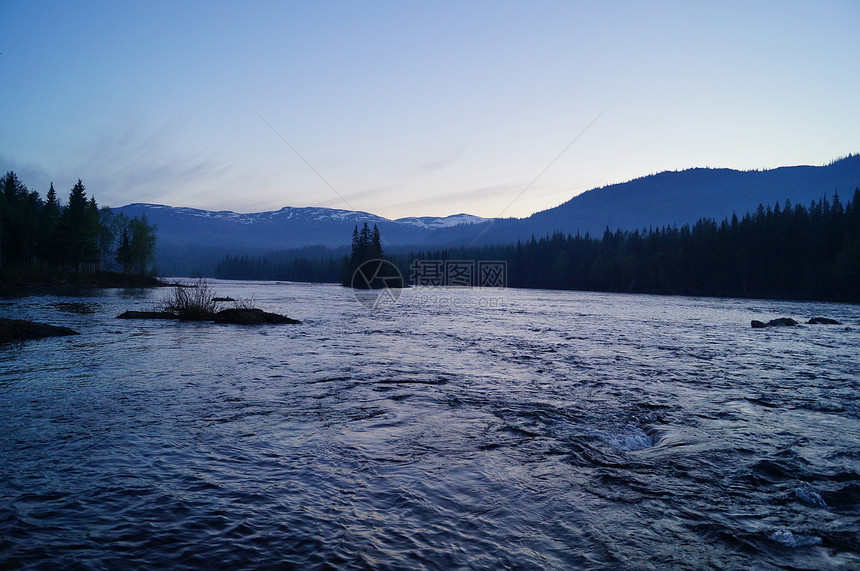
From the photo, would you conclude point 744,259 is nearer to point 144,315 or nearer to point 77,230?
point 144,315

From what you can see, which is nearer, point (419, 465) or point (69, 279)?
point (419, 465)

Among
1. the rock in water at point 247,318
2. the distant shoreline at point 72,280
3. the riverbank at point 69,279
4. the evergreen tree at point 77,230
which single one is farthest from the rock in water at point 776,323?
the evergreen tree at point 77,230

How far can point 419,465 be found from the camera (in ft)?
22.8

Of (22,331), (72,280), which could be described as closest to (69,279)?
(72,280)

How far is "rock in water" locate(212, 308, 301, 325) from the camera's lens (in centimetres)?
2741

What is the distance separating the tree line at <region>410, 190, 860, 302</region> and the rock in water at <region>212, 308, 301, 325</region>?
89.2 m

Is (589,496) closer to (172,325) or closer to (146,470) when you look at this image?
(146,470)

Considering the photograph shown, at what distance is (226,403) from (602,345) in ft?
55.1

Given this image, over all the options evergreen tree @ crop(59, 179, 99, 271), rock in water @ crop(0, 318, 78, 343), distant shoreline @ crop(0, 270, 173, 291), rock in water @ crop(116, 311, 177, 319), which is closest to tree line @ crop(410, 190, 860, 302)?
rock in water @ crop(116, 311, 177, 319)

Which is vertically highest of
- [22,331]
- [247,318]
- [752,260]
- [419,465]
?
[752,260]

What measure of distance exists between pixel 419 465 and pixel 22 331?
65.4ft

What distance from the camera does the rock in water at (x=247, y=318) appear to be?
89.9 feet

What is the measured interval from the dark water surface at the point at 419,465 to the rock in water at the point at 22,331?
11.7 ft

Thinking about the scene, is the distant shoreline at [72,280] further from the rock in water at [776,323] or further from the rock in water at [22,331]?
the rock in water at [776,323]
